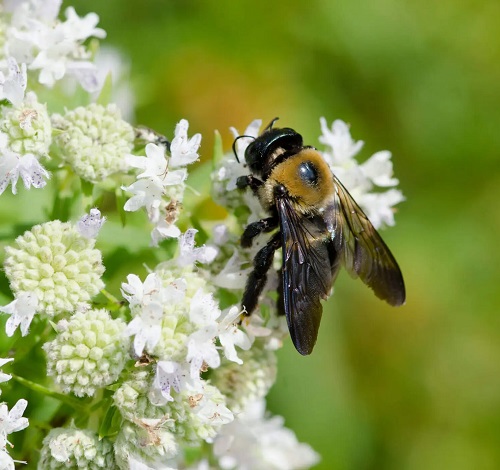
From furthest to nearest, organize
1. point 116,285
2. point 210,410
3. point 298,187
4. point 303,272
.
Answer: point 116,285, point 298,187, point 303,272, point 210,410

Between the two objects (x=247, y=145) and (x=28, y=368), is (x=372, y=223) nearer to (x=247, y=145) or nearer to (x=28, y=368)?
(x=247, y=145)

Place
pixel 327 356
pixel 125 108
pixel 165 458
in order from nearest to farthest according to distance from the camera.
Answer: pixel 165 458
pixel 125 108
pixel 327 356

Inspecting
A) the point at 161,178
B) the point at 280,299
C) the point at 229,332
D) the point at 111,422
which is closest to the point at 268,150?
the point at 161,178

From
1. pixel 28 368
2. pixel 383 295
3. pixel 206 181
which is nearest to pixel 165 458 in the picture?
pixel 28 368

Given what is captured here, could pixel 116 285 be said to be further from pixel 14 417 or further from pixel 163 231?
pixel 14 417

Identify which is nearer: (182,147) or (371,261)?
(182,147)

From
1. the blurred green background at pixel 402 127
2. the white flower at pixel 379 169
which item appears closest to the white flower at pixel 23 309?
the white flower at pixel 379 169
